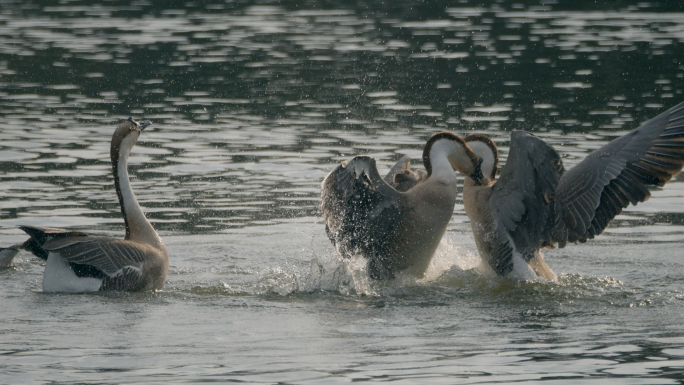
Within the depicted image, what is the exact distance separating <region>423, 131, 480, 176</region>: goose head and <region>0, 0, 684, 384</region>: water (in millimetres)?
1055

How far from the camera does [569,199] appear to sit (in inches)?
388

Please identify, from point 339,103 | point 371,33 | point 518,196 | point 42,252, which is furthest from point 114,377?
point 371,33

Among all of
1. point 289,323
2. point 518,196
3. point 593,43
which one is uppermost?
point 593,43

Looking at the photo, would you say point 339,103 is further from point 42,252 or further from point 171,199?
point 42,252

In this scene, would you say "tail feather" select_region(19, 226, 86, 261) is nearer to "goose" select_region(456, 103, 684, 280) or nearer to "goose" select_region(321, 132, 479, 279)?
"goose" select_region(321, 132, 479, 279)

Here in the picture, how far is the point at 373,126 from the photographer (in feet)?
56.0

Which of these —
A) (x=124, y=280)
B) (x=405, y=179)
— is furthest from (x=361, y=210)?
(x=124, y=280)

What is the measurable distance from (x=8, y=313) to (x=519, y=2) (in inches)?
1155

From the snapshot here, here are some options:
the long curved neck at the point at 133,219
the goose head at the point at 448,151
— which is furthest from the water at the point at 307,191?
the goose head at the point at 448,151

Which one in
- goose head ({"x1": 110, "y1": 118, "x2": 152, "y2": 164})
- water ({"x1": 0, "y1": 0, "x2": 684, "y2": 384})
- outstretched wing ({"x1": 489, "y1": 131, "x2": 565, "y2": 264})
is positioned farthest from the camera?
goose head ({"x1": 110, "y1": 118, "x2": 152, "y2": 164})

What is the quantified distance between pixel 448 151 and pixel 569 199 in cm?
125

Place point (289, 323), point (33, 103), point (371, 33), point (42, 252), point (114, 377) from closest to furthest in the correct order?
point (114, 377)
point (289, 323)
point (42, 252)
point (33, 103)
point (371, 33)

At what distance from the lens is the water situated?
7078 mm

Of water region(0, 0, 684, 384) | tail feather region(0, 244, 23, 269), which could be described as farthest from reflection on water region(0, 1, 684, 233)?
tail feather region(0, 244, 23, 269)
